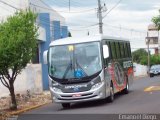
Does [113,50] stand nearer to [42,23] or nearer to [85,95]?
[85,95]

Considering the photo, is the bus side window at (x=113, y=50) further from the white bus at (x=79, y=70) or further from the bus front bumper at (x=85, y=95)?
the bus front bumper at (x=85, y=95)

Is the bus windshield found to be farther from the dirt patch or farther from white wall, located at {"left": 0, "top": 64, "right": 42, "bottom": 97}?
white wall, located at {"left": 0, "top": 64, "right": 42, "bottom": 97}

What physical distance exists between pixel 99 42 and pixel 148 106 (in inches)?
153

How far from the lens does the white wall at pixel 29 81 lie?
3150 cm

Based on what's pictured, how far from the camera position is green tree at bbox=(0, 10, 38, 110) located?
21719mm

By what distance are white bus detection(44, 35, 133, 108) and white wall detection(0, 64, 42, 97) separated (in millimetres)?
8612

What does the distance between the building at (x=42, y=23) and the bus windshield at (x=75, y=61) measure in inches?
412

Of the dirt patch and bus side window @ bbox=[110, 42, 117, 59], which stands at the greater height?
bus side window @ bbox=[110, 42, 117, 59]

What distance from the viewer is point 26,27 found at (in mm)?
22281

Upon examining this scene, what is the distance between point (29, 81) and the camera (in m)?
33.4

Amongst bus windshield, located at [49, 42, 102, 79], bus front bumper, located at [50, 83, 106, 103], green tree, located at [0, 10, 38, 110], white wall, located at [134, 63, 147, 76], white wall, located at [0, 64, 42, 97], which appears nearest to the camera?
bus front bumper, located at [50, 83, 106, 103]

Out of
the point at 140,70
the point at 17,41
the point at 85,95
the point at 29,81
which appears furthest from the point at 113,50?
the point at 140,70

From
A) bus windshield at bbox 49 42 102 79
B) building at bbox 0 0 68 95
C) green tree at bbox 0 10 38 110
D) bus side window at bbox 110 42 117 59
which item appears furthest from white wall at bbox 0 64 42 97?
bus windshield at bbox 49 42 102 79

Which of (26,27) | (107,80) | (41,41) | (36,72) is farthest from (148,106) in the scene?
(41,41)
